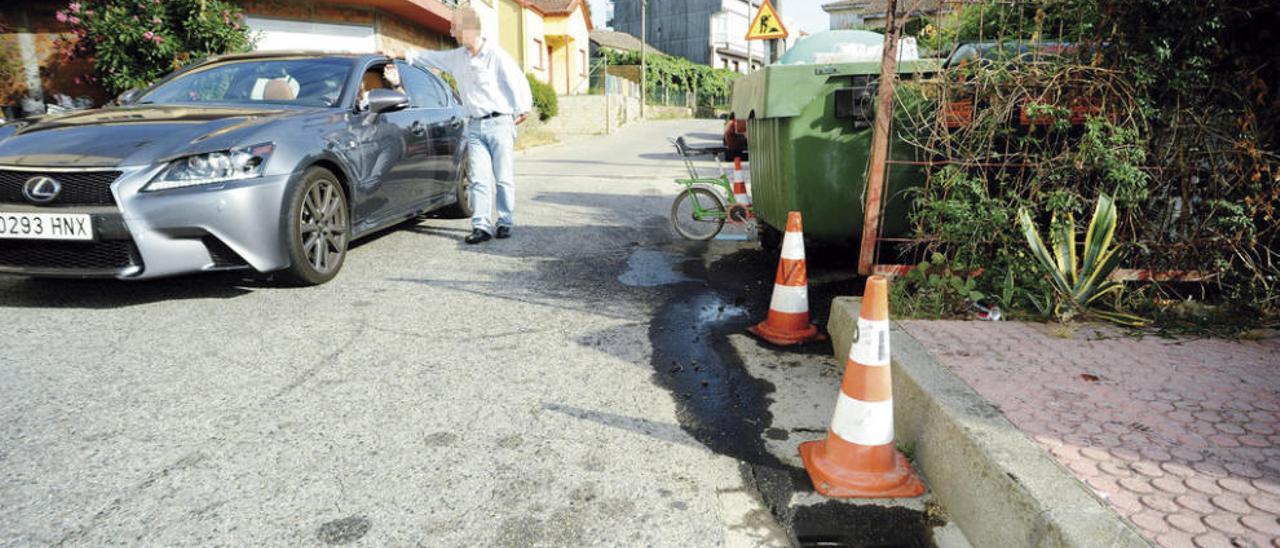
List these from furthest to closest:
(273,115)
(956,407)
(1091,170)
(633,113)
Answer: (633,113) < (273,115) < (1091,170) < (956,407)

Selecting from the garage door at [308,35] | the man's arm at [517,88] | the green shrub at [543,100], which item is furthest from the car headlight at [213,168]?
the green shrub at [543,100]

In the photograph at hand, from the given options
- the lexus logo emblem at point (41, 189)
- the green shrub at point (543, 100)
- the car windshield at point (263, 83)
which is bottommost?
the lexus logo emblem at point (41, 189)

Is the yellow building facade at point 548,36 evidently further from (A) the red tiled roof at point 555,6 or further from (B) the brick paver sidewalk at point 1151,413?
(B) the brick paver sidewalk at point 1151,413

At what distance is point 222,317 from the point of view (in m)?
3.99

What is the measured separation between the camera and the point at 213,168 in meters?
4.00

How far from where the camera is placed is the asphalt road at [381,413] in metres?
2.17

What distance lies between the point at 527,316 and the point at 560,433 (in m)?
1.54

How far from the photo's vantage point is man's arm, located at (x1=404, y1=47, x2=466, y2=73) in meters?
6.28

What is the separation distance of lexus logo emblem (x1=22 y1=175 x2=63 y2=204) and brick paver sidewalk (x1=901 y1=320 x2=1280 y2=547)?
4.11 m

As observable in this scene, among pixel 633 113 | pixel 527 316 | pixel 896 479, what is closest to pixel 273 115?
pixel 527 316

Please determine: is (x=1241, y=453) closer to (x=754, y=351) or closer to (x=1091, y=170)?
(x=1091, y=170)

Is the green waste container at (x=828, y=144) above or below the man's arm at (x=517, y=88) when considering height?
below

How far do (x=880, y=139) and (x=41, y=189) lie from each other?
4.13 meters

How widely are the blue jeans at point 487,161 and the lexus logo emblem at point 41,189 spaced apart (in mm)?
2810
